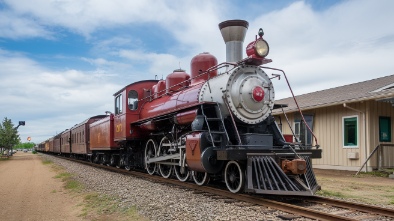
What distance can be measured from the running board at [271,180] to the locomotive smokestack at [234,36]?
131 inches

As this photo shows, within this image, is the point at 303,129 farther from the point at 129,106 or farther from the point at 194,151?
the point at 194,151

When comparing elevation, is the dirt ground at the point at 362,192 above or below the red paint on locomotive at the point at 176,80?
below

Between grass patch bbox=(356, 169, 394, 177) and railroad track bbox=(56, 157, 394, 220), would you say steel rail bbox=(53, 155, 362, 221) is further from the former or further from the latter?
grass patch bbox=(356, 169, 394, 177)

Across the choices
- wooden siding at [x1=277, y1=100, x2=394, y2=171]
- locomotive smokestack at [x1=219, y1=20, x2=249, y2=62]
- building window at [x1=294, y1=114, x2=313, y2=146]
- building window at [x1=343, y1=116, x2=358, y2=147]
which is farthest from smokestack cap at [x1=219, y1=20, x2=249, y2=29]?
building window at [x1=294, y1=114, x2=313, y2=146]

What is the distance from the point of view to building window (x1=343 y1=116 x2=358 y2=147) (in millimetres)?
14099

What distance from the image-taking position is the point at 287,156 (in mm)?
7785

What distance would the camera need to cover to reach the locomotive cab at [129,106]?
1322 centimetres

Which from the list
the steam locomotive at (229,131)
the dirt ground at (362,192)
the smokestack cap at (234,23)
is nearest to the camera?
the steam locomotive at (229,131)

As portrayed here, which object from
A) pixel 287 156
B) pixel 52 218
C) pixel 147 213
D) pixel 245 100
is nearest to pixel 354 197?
pixel 287 156

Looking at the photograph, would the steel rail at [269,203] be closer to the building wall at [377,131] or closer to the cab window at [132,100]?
the cab window at [132,100]

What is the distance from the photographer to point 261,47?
28.7 ft

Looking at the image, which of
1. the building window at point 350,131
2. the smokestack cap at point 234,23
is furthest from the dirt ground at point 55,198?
the smokestack cap at point 234,23

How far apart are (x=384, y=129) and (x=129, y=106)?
973cm

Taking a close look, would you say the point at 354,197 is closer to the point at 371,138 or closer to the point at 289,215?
the point at 289,215
